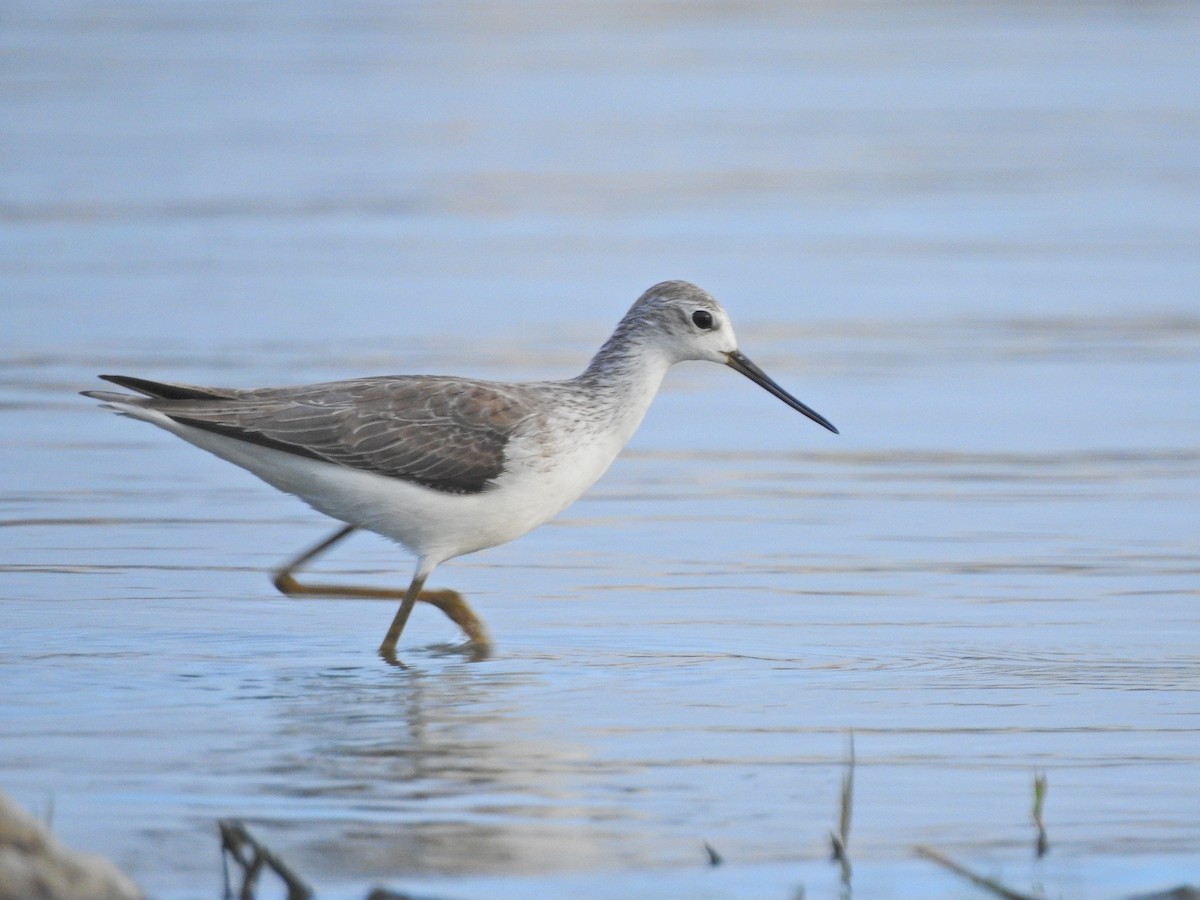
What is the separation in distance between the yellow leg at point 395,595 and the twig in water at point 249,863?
3043mm

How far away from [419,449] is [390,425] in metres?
0.19

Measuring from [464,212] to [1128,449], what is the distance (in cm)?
859

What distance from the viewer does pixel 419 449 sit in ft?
28.7

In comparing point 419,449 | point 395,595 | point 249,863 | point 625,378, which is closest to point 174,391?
point 419,449

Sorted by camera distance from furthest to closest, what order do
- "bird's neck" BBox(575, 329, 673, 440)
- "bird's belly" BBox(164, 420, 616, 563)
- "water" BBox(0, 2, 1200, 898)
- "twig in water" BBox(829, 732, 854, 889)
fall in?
1. "bird's neck" BBox(575, 329, 673, 440)
2. "bird's belly" BBox(164, 420, 616, 563)
3. "water" BBox(0, 2, 1200, 898)
4. "twig in water" BBox(829, 732, 854, 889)

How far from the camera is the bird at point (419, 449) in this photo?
8625 millimetres

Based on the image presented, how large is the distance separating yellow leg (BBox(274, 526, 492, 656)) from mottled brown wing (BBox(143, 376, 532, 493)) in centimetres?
45

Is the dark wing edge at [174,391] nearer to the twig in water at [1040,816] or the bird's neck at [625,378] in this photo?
the bird's neck at [625,378]

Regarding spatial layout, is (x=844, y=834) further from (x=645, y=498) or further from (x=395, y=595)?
(x=645, y=498)

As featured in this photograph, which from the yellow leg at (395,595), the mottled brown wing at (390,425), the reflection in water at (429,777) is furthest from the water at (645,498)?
the mottled brown wing at (390,425)

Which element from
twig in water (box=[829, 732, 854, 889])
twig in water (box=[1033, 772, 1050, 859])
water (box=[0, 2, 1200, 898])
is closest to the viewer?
twig in water (box=[829, 732, 854, 889])

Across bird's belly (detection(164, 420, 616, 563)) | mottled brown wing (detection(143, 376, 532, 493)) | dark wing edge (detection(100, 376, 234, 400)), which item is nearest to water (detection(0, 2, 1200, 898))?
bird's belly (detection(164, 420, 616, 563))

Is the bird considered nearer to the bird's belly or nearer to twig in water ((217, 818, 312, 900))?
the bird's belly

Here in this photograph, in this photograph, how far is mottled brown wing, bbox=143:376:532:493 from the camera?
8664mm
